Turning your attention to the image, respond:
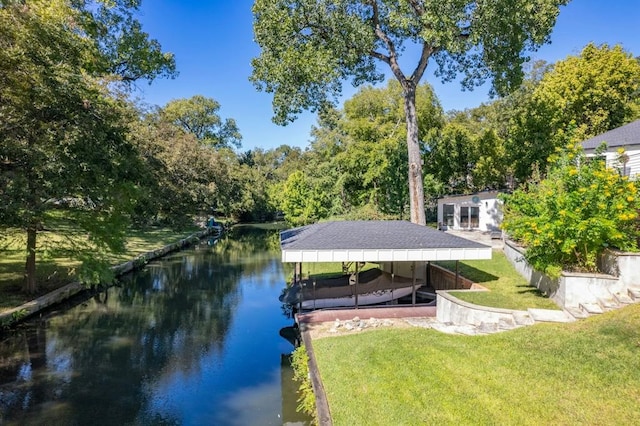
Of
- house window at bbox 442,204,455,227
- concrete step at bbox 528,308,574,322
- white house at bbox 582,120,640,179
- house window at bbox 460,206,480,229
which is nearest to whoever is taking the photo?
concrete step at bbox 528,308,574,322

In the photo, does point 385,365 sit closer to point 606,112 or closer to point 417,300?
point 417,300

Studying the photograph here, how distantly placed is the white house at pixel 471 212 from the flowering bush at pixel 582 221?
13440 millimetres

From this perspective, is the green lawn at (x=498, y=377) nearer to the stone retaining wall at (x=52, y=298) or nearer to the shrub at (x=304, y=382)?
the shrub at (x=304, y=382)

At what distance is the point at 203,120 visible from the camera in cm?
6319

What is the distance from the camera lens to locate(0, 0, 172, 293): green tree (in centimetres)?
1070

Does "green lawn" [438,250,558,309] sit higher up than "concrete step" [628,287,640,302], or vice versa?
"concrete step" [628,287,640,302]

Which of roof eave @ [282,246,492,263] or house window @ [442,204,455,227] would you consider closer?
roof eave @ [282,246,492,263]

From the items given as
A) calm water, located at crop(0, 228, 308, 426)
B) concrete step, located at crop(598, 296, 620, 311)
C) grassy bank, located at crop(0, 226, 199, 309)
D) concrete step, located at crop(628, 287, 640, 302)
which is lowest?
calm water, located at crop(0, 228, 308, 426)

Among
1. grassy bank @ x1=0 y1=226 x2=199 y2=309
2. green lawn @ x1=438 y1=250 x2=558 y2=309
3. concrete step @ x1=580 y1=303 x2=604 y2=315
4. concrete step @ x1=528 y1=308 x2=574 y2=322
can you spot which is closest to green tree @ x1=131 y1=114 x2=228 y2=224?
grassy bank @ x1=0 y1=226 x2=199 y2=309

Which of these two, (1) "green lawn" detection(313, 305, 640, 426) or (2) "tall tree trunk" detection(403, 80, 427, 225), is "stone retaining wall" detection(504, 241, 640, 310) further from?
(2) "tall tree trunk" detection(403, 80, 427, 225)

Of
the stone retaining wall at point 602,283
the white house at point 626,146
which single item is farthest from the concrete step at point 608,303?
the white house at point 626,146

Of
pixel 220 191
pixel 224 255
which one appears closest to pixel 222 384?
pixel 224 255

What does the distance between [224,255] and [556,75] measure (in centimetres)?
2860

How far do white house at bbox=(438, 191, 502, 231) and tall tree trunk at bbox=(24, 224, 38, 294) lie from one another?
21.7 m
